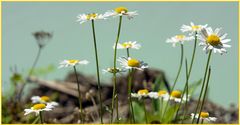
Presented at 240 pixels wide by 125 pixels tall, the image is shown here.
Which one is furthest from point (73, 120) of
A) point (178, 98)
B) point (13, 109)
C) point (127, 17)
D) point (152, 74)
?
point (127, 17)

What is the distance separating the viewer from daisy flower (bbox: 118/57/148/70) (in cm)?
219

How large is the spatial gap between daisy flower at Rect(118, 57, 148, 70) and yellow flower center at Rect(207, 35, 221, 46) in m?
0.26

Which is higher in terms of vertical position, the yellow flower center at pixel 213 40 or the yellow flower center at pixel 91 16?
the yellow flower center at pixel 91 16

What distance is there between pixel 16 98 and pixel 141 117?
1542 millimetres

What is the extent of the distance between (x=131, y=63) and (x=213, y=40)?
1.09 feet

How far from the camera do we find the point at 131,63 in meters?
2.22

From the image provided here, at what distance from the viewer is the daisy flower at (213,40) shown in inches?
82.4

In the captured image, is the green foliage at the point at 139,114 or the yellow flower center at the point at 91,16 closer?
the yellow flower center at the point at 91,16

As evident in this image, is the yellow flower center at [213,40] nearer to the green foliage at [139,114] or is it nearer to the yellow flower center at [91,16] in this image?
the yellow flower center at [91,16]

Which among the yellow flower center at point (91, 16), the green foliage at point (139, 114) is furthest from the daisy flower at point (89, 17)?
the green foliage at point (139, 114)

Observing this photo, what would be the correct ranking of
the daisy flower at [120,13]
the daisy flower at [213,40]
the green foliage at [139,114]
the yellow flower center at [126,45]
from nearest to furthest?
1. the daisy flower at [213,40]
2. the daisy flower at [120,13]
3. the yellow flower center at [126,45]
4. the green foliage at [139,114]

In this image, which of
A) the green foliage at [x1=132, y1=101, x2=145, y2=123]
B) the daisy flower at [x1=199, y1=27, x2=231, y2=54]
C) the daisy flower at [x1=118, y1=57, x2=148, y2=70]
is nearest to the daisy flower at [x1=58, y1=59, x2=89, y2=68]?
the daisy flower at [x1=118, y1=57, x2=148, y2=70]

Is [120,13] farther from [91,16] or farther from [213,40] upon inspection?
[213,40]

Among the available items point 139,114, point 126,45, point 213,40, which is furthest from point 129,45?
point 139,114
